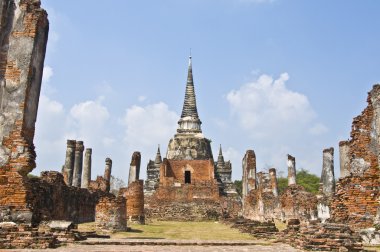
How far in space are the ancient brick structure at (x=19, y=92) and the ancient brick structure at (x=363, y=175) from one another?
723 cm

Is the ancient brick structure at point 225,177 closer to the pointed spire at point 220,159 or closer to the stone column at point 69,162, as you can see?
the pointed spire at point 220,159

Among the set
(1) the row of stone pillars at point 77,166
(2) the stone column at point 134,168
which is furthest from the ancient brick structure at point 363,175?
(2) the stone column at point 134,168

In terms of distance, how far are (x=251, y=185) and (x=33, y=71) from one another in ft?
60.2

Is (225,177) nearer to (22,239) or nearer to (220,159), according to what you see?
(220,159)

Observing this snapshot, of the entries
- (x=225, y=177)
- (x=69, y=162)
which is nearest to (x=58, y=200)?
(x=69, y=162)

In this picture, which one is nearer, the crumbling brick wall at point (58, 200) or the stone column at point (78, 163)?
the crumbling brick wall at point (58, 200)

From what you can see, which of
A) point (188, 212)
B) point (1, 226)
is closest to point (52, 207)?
point (1, 226)

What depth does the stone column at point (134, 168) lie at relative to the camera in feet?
80.1

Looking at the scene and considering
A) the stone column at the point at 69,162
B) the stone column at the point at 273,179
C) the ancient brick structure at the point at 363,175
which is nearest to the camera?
the ancient brick structure at the point at 363,175

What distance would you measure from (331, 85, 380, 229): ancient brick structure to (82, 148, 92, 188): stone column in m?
16.4

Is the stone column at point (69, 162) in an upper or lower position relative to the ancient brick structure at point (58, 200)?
upper

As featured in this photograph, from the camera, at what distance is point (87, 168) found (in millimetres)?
24422

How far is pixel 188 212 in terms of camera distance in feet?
102

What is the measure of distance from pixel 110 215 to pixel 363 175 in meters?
7.73
